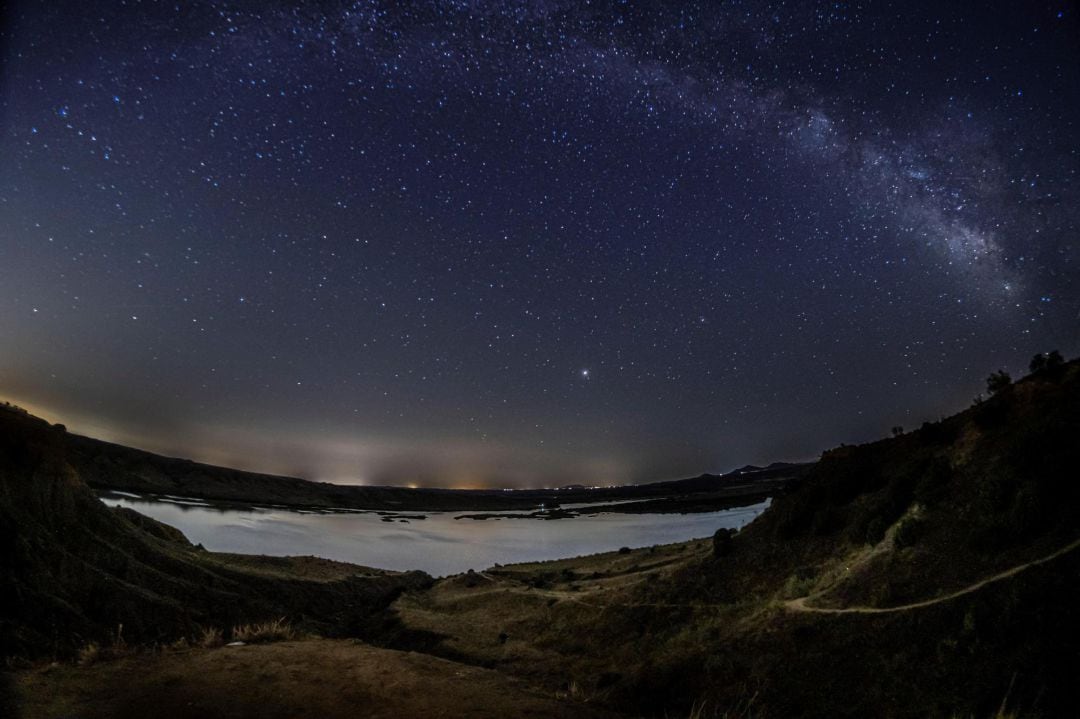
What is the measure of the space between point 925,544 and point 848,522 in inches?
142

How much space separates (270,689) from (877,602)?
12.2 m

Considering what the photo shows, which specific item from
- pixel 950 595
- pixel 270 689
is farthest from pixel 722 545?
pixel 270 689

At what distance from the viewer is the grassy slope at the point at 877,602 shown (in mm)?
7301

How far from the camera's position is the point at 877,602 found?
9.47m

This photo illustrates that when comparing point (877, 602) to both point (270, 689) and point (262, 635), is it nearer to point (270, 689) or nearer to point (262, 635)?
point (270, 689)

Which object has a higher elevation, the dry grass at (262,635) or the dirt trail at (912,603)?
the dirt trail at (912,603)

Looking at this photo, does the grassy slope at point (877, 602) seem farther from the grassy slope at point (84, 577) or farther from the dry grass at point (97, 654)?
the dry grass at point (97, 654)

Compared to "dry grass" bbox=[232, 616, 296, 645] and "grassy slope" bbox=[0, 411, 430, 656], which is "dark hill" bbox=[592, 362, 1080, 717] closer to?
"dry grass" bbox=[232, 616, 296, 645]

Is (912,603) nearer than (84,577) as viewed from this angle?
Yes

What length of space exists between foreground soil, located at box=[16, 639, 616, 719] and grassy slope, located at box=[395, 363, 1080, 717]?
13.1 ft

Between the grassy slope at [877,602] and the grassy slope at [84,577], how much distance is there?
9.58 metres

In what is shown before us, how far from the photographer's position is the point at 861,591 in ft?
33.0

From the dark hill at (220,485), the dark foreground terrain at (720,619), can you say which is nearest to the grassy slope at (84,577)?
the dark foreground terrain at (720,619)

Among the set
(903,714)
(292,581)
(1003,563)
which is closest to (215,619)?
(292,581)
